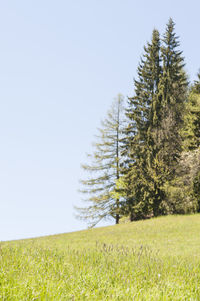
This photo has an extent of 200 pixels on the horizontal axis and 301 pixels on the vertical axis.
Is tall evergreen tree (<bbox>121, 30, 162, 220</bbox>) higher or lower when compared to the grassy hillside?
higher

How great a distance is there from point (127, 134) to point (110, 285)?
26.5 m

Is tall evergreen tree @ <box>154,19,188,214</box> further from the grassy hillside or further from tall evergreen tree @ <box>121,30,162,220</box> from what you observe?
the grassy hillside

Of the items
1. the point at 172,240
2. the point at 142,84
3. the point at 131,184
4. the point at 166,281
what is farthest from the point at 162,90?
the point at 166,281

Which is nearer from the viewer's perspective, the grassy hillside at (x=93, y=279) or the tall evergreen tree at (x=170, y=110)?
the grassy hillside at (x=93, y=279)

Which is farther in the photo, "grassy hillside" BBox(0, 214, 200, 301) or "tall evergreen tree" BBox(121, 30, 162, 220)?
"tall evergreen tree" BBox(121, 30, 162, 220)

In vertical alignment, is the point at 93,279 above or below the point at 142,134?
below

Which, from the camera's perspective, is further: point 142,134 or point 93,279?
point 142,134

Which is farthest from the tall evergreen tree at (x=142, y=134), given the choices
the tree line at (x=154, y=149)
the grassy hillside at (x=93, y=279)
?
the grassy hillside at (x=93, y=279)

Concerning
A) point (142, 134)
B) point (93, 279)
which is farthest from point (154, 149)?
point (93, 279)

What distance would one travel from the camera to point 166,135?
2817 centimetres

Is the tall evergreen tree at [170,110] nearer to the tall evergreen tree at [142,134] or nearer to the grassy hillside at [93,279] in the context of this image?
the tall evergreen tree at [142,134]

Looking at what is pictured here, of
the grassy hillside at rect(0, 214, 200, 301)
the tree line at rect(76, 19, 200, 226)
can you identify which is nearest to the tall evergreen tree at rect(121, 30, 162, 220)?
the tree line at rect(76, 19, 200, 226)

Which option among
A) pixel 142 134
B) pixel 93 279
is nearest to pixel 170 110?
pixel 142 134

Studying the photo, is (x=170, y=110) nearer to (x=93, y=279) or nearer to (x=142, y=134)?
(x=142, y=134)
